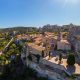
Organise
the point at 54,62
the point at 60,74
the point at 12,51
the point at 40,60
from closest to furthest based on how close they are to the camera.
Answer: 1. the point at 60,74
2. the point at 54,62
3. the point at 40,60
4. the point at 12,51

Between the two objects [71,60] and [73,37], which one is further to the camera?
[73,37]

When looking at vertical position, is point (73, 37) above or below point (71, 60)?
above

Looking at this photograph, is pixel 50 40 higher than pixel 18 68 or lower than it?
higher

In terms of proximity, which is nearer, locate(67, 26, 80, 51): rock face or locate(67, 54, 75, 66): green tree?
locate(67, 54, 75, 66): green tree

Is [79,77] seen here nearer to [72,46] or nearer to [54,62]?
[54,62]

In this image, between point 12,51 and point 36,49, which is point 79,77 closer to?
point 36,49

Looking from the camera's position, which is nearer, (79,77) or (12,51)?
(79,77)

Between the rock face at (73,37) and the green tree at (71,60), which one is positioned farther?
the rock face at (73,37)

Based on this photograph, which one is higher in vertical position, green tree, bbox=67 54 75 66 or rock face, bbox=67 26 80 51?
rock face, bbox=67 26 80 51

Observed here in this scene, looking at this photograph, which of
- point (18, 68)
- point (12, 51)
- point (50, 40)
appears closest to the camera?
point (18, 68)

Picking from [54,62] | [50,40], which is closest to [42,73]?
[54,62]

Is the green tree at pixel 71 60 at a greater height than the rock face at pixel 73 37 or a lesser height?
lesser
